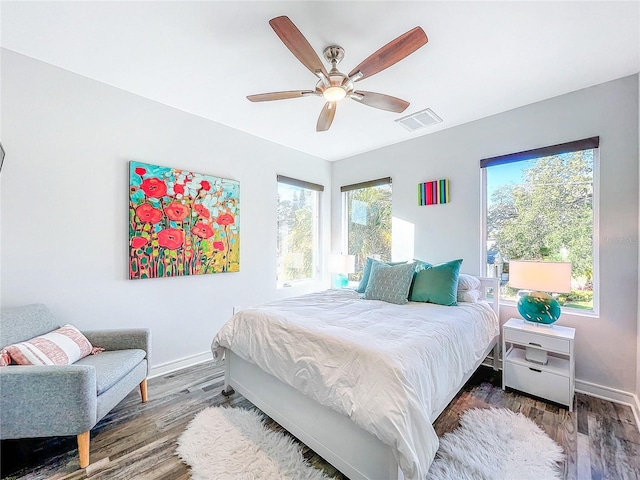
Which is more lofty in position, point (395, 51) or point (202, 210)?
point (395, 51)

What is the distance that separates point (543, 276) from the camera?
228 cm

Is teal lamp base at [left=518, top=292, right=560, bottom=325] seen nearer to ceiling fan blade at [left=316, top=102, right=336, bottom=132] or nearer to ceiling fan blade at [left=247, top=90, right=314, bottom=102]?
ceiling fan blade at [left=316, top=102, right=336, bottom=132]

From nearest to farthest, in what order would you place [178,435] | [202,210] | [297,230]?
1. [178,435]
2. [202,210]
3. [297,230]

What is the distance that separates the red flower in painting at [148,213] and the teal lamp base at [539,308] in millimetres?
3514

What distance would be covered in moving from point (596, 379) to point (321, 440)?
252cm

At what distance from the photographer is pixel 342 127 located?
331 cm

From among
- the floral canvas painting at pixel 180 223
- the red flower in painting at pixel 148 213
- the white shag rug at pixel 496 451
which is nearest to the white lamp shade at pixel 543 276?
the white shag rug at pixel 496 451

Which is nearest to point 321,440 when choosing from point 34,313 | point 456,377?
point 456,377

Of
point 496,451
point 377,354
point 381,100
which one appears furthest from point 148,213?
point 496,451

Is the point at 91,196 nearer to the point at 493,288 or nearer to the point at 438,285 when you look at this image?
the point at 438,285

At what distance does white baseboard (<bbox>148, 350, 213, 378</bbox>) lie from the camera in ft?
8.91

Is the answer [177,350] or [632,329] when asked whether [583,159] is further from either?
[177,350]

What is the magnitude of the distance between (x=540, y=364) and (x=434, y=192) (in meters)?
2.01

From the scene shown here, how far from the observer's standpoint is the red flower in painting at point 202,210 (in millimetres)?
2959
